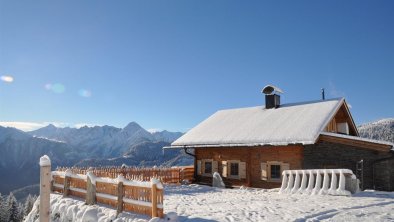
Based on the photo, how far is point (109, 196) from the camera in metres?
12.4

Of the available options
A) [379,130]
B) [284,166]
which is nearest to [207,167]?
[284,166]

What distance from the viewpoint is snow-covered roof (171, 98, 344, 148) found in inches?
730

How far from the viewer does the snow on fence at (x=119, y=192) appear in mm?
10023

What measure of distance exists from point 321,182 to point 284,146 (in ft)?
9.80

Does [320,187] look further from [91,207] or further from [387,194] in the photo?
[91,207]

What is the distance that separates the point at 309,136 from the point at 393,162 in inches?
346

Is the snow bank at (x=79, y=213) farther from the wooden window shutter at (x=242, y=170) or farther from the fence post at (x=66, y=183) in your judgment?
the wooden window shutter at (x=242, y=170)

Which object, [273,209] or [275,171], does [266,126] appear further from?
[273,209]

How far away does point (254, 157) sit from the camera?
20672 mm

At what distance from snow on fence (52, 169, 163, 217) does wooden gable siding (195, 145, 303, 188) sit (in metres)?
9.62

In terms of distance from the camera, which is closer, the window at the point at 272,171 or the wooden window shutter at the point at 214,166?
the window at the point at 272,171

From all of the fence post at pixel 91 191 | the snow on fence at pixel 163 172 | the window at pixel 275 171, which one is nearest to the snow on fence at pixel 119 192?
the fence post at pixel 91 191

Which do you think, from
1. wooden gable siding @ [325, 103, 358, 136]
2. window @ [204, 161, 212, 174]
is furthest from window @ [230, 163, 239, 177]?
wooden gable siding @ [325, 103, 358, 136]

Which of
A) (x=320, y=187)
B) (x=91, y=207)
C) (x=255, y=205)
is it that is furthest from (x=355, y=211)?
(x=91, y=207)
